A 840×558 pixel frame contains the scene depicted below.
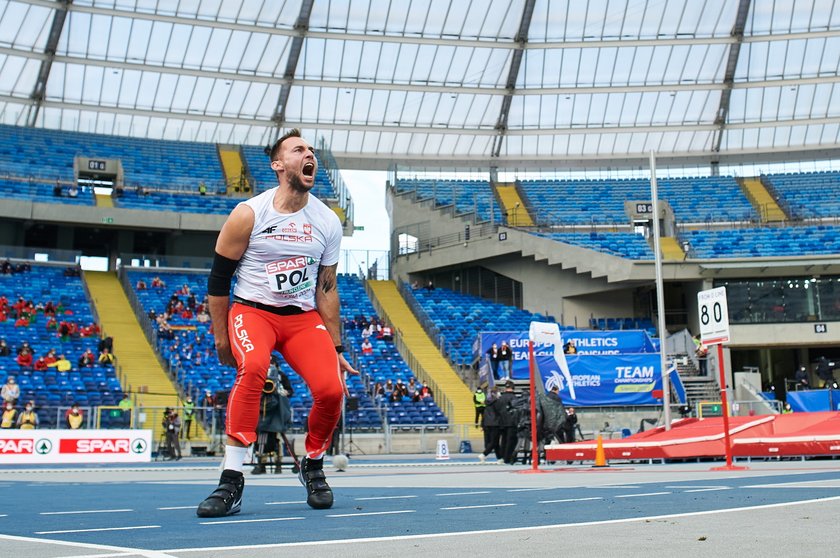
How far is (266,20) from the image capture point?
1743 inches

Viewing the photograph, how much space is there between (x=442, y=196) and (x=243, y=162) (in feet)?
33.8

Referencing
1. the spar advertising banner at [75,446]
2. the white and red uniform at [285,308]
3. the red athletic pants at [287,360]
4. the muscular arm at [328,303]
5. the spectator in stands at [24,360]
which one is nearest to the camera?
the red athletic pants at [287,360]

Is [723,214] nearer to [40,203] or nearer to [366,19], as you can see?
[366,19]

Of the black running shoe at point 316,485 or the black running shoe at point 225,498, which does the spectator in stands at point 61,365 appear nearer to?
the black running shoe at point 316,485

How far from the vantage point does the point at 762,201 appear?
49188 mm

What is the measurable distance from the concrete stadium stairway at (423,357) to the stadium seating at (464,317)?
713mm

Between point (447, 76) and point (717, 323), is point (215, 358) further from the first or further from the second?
point (717, 323)

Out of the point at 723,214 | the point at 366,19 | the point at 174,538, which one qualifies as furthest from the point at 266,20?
the point at 174,538

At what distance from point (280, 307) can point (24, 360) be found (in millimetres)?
27187

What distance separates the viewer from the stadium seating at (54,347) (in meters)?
27.7

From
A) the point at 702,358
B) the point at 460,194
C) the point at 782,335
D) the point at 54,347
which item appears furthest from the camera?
the point at 460,194

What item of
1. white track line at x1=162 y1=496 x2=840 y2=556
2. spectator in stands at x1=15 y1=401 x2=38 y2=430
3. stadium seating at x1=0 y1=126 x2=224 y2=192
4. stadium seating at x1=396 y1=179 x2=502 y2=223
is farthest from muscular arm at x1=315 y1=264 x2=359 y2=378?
stadium seating at x1=0 y1=126 x2=224 y2=192

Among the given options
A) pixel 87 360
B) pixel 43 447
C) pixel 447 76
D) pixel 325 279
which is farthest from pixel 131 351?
pixel 325 279

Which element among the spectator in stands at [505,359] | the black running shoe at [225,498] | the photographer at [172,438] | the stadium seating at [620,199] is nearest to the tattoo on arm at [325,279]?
the black running shoe at [225,498]
